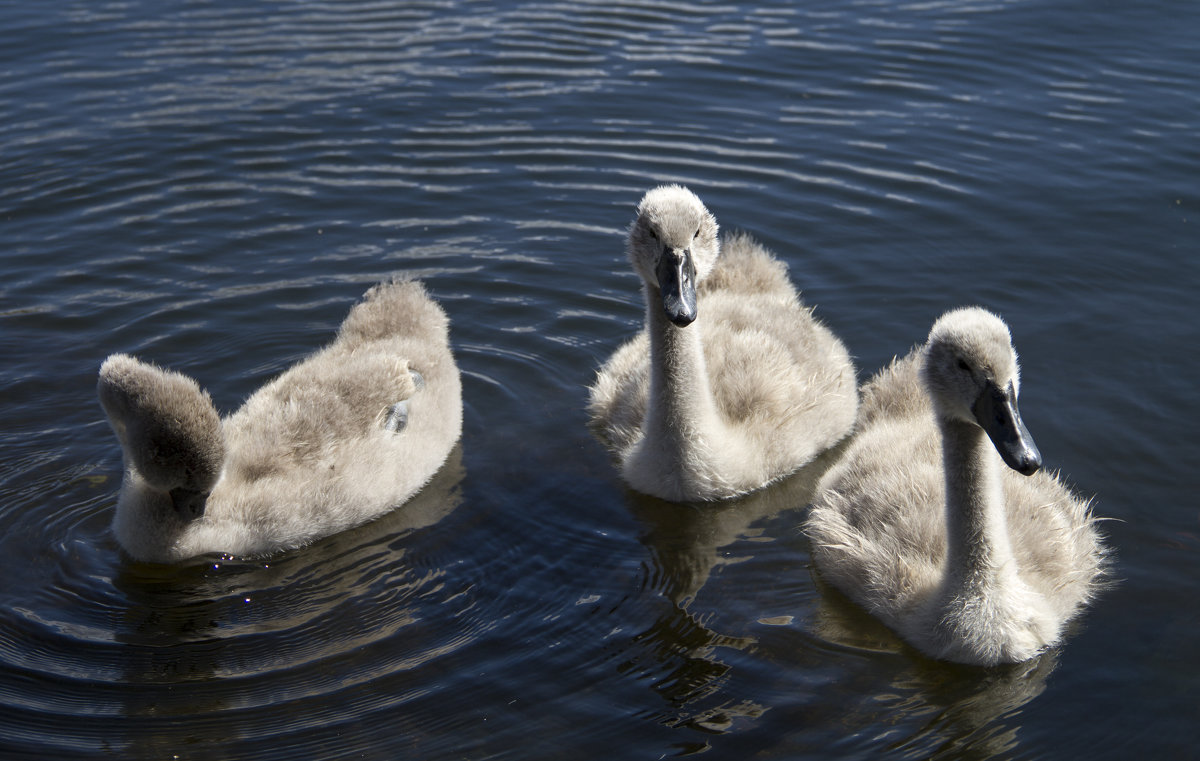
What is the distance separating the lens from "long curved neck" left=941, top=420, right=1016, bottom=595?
18.7ft

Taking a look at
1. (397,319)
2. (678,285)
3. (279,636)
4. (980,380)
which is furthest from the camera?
(397,319)

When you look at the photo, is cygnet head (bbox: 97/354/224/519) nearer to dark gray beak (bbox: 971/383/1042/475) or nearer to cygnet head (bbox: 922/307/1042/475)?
cygnet head (bbox: 922/307/1042/475)

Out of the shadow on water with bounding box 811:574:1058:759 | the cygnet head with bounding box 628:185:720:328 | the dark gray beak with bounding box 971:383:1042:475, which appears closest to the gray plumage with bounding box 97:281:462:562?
the cygnet head with bounding box 628:185:720:328

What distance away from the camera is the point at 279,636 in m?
6.18

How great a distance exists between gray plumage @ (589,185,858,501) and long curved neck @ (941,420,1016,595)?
1.49 meters

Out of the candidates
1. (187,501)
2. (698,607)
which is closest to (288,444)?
(187,501)

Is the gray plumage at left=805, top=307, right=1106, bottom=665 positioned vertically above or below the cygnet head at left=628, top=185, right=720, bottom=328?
below

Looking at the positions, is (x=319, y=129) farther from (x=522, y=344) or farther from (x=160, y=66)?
(x=522, y=344)

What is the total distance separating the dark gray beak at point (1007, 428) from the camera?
537 cm

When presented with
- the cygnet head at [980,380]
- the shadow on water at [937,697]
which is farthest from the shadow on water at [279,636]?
the cygnet head at [980,380]

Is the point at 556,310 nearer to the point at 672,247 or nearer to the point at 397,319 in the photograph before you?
the point at 397,319

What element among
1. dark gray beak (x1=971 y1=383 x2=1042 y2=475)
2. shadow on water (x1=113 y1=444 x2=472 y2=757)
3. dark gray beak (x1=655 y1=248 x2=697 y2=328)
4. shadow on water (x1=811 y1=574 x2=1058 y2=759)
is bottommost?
shadow on water (x1=811 y1=574 x2=1058 y2=759)

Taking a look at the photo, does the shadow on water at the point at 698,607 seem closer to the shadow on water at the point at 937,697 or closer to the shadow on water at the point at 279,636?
the shadow on water at the point at 937,697

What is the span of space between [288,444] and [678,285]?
220 centimetres
